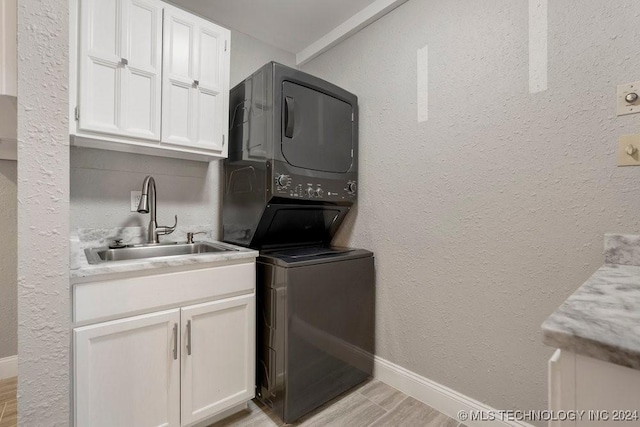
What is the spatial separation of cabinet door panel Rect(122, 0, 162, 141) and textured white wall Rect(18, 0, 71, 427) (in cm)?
67

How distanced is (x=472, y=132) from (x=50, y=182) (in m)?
1.79

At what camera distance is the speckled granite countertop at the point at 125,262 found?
1143 mm

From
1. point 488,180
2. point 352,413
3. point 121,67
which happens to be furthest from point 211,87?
point 352,413

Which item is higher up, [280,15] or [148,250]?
[280,15]

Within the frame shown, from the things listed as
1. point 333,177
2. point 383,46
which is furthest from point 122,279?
point 383,46

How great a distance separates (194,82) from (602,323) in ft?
6.49

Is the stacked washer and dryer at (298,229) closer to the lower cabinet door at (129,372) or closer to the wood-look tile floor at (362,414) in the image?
the wood-look tile floor at (362,414)

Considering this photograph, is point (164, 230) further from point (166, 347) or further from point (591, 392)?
point (591, 392)

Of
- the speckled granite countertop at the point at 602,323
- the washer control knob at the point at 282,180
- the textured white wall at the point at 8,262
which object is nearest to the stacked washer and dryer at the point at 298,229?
the washer control knob at the point at 282,180

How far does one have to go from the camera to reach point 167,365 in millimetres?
1329

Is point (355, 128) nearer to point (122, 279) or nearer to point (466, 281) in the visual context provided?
point (466, 281)

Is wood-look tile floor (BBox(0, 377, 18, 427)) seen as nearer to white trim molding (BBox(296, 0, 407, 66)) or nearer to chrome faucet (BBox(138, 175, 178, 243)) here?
chrome faucet (BBox(138, 175, 178, 243))

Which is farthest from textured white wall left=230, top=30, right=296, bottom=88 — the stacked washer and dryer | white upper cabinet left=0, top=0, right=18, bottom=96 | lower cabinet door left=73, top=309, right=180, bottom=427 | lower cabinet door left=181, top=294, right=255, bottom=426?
lower cabinet door left=73, top=309, right=180, bottom=427

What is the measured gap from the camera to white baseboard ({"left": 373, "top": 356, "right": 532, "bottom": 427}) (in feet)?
4.93
